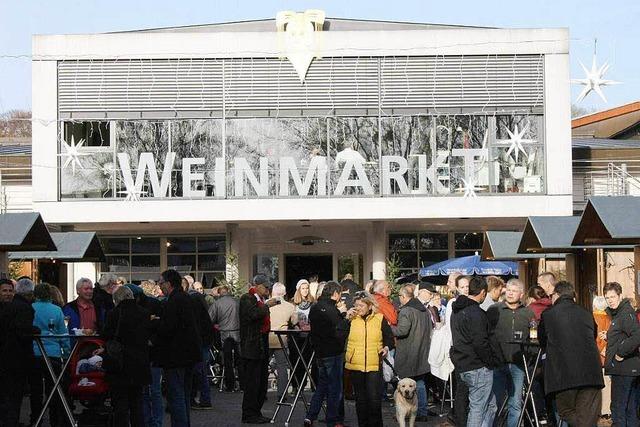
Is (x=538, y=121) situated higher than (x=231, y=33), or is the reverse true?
(x=231, y=33)

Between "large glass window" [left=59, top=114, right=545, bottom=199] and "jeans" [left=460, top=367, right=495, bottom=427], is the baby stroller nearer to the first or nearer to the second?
"jeans" [left=460, top=367, right=495, bottom=427]

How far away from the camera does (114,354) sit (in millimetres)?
13727

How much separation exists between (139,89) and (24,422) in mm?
22283

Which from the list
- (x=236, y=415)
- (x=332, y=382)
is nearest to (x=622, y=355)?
(x=332, y=382)

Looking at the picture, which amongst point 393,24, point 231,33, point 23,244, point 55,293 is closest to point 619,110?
point 393,24

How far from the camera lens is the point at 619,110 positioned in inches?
2293

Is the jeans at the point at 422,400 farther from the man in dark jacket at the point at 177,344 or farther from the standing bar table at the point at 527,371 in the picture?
the man in dark jacket at the point at 177,344

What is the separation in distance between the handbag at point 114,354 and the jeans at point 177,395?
30.0 inches

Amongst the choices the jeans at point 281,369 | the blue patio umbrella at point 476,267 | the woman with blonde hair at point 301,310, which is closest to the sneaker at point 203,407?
the jeans at point 281,369

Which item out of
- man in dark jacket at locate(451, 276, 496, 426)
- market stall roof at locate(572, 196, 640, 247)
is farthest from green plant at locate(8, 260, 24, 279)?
man in dark jacket at locate(451, 276, 496, 426)

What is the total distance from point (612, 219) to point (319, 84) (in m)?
22.2

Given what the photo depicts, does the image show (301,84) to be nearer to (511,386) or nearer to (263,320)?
(263,320)

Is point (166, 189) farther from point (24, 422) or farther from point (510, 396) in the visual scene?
point (510, 396)

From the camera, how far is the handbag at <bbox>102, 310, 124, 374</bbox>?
13.7 m
